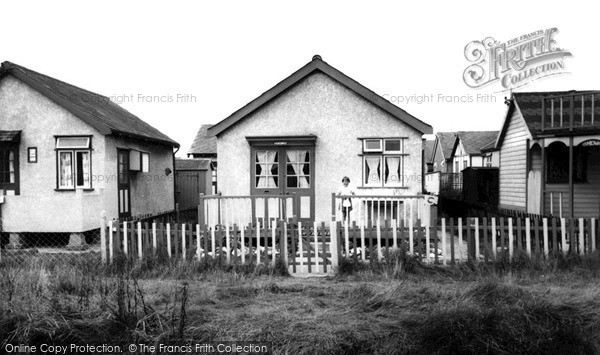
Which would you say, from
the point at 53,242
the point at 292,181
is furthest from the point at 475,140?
the point at 53,242

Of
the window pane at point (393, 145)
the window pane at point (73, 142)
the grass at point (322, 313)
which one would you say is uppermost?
the window pane at point (73, 142)

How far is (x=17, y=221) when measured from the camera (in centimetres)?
1127

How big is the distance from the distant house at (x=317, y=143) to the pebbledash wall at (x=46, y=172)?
336 cm

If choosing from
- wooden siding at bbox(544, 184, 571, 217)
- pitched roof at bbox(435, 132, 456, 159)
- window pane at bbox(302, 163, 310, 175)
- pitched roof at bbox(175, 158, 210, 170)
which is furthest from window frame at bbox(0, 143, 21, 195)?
pitched roof at bbox(435, 132, 456, 159)

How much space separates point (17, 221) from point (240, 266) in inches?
276

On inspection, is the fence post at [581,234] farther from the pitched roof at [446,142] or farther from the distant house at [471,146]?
the pitched roof at [446,142]

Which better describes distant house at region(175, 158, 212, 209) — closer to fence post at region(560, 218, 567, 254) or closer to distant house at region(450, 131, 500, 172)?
fence post at region(560, 218, 567, 254)

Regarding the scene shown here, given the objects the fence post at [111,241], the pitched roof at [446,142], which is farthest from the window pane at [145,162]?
the pitched roof at [446,142]

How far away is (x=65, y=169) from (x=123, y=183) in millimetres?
1912

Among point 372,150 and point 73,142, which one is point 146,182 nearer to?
point 73,142

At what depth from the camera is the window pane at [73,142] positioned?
1234 cm

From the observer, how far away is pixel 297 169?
1252 centimetres

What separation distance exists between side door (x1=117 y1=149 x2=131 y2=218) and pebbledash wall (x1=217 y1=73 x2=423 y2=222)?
3474 mm

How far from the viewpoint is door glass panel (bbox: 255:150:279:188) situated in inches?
493
